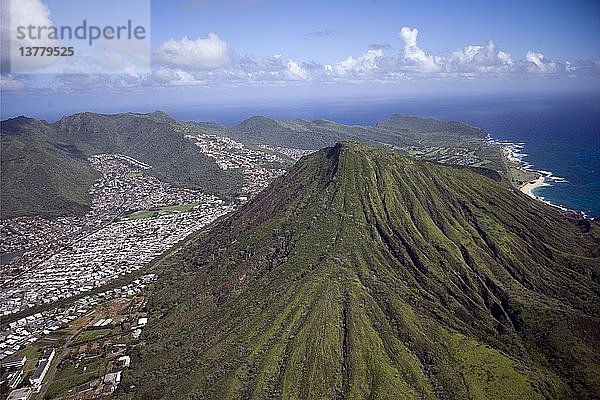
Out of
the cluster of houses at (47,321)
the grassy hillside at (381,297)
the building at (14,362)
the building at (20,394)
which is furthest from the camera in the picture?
the cluster of houses at (47,321)

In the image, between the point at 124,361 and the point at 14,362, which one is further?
the point at 14,362

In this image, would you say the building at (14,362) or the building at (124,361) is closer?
the building at (124,361)

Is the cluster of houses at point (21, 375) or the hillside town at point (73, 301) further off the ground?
the hillside town at point (73, 301)

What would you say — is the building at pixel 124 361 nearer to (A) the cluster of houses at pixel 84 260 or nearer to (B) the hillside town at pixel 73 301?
(B) the hillside town at pixel 73 301

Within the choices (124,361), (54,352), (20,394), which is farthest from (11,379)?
(124,361)

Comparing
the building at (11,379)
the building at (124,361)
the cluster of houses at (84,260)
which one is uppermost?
the cluster of houses at (84,260)

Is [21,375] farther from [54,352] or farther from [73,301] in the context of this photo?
[73,301]

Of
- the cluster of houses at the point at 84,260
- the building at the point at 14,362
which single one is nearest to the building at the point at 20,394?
the building at the point at 14,362

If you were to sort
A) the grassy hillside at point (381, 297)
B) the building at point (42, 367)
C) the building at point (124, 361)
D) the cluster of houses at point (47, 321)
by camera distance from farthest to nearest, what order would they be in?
the cluster of houses at point (47, 321) → the building at point (124, 361) → the building at point (42, 367) → the grassy hillside at point (381, 297)

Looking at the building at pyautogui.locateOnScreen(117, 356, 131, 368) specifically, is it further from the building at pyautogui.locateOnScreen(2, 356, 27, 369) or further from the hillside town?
the building at pyautogui.locateOnScreen(2, 356, 27, 369)

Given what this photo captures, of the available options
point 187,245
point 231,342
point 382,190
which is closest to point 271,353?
point 231,342
